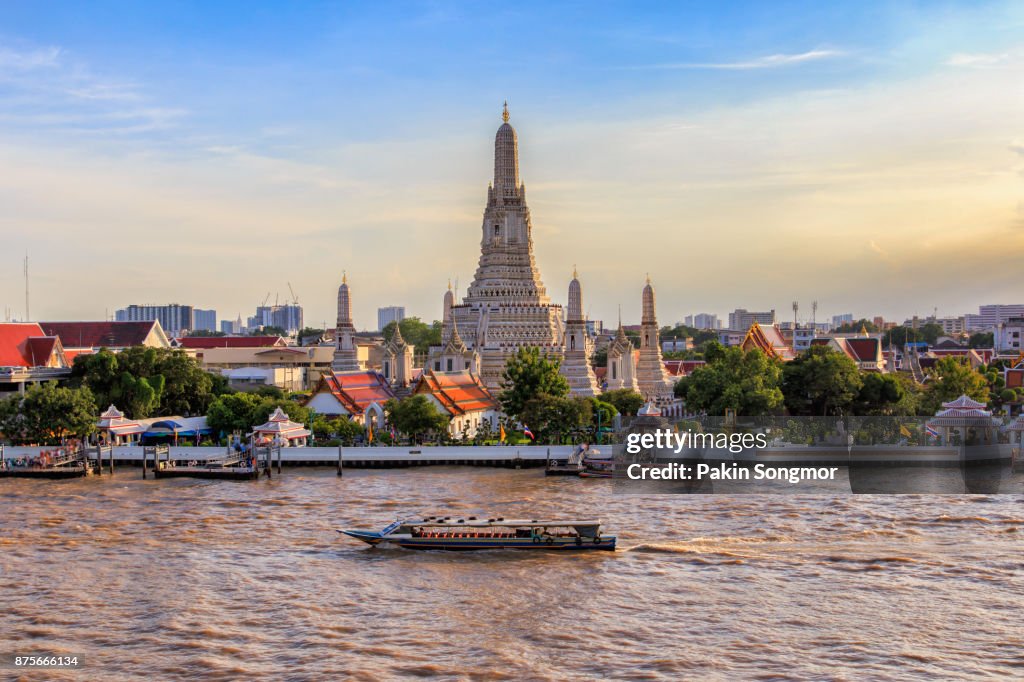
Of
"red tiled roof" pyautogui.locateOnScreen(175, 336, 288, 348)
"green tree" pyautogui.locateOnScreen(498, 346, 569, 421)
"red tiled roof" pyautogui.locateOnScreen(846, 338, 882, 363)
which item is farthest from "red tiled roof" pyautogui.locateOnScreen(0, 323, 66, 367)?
"red tiled roof" pyautogui.locateOnScreen(846, 338, 882, 363)

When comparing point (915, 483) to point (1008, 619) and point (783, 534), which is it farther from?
point (1008, 619)

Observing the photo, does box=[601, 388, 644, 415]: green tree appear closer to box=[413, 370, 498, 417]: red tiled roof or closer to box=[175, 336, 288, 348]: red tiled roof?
box=[413, 370, 498, 417]: red tiled roof

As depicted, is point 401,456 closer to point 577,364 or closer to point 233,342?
point 577,364

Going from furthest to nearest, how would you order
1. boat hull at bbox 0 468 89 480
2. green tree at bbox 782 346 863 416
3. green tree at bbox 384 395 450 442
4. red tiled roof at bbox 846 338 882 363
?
red tiled roof at bbox 846 338 882 363 < green tree at bbox 782 346 863 416 < green tree at bbox 384 395 450 442 < boat hull at bbox 0 468 89 480

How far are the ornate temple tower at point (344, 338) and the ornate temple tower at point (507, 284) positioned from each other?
7382 millimetres

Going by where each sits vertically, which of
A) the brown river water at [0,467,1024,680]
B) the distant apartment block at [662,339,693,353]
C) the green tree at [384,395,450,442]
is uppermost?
→ the distant apartment block at [662,339,693,353]

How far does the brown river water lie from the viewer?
70.4ft

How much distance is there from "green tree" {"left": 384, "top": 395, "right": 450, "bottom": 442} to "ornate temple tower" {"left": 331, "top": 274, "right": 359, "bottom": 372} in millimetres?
21126

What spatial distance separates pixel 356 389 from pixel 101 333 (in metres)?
33.7

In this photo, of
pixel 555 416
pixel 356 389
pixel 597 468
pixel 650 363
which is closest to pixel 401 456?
pixel 555 416

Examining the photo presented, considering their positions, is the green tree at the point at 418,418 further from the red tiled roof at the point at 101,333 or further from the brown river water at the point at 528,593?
the red tiled roof at the point at 101,333

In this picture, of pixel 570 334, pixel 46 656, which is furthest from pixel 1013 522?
pixel 570 334

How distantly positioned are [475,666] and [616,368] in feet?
153

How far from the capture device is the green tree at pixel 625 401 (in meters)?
59.8
